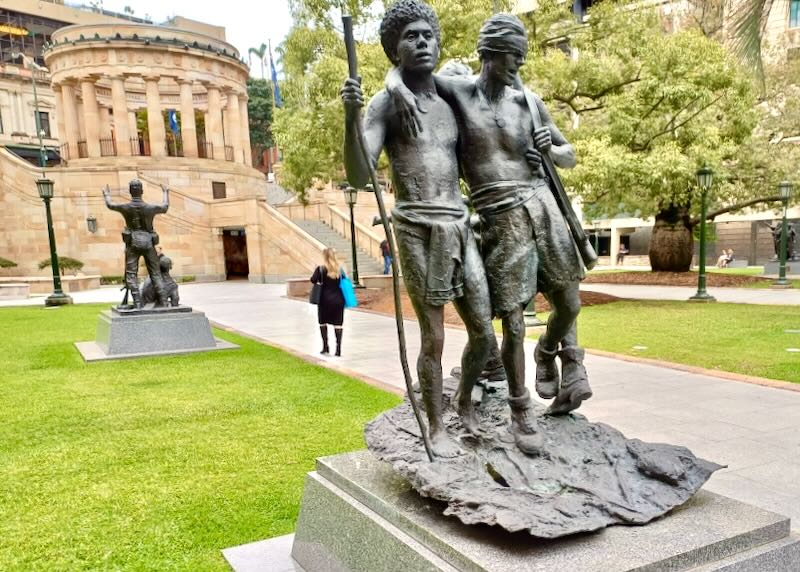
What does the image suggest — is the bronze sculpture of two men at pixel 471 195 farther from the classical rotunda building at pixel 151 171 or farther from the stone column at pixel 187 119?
the stone column at pixel 187 119

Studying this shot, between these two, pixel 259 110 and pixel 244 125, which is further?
pixel 259 110

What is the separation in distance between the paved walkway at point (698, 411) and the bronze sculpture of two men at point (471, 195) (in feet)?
7.48

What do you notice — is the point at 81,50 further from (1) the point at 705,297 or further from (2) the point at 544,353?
(2) the point at 544,353

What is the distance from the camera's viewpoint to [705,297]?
16562mm

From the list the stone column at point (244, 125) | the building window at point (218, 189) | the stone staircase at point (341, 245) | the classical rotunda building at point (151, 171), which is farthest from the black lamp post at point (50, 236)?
the stone column at point (244, 125)

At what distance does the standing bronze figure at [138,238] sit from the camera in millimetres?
10938

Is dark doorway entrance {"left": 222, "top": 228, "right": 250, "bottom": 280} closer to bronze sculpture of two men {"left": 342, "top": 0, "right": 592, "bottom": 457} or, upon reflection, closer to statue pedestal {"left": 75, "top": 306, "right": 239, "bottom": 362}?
statue pedestal {"left": 75, "top": 306, "right": 239, "bottom": 362}

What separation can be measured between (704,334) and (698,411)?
18.1ft

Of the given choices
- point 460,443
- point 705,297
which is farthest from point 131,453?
point 705,297

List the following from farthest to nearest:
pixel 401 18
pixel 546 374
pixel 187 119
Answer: pixel 187 119, pixel 546 374, pixel 401 18

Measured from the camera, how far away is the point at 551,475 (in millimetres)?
2943

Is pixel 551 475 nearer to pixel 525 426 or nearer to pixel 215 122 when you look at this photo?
pixel 525 426

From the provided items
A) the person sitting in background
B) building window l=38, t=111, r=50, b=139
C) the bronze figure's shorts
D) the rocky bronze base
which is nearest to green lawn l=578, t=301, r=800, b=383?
the rocky bronze base

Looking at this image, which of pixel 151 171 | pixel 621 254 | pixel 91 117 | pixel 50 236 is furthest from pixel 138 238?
pixel 621 254
